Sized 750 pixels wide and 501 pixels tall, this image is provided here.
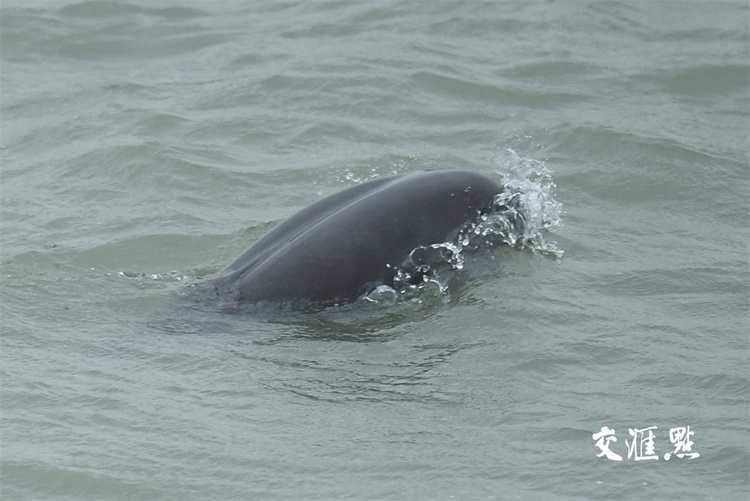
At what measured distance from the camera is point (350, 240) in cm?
597

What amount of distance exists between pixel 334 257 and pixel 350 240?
0.38 ft

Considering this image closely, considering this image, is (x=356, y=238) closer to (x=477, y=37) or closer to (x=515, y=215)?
(x=515, y=215)

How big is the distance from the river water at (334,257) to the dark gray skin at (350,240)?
0.17 m

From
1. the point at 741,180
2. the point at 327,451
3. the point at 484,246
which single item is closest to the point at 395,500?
the point at 327,451

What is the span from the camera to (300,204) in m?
7.88

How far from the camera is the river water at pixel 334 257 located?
4770 millimetres

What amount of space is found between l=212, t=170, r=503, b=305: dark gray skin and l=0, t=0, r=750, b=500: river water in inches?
6.5

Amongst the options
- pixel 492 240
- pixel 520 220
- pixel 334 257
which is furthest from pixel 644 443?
pixel 520 220

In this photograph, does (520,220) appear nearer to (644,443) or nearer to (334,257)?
(334,257)

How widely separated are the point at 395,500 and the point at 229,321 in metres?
1.73

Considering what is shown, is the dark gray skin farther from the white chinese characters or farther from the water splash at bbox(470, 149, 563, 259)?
the white chinese characters

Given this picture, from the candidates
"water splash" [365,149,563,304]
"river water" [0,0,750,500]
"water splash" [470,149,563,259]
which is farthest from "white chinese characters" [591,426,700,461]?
"water splash" [470,149,563,259]

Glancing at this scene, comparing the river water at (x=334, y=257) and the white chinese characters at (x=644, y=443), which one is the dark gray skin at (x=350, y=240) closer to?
the river water at (x=334, y=257)

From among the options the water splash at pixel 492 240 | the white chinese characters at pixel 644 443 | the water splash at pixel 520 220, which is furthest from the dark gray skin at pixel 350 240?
the white chinese characters at pixel 644 443
